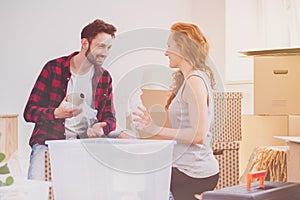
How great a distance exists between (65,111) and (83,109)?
0.28 feet

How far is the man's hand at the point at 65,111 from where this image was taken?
2.36 metres

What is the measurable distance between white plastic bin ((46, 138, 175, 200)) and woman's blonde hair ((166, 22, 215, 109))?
2.83ft

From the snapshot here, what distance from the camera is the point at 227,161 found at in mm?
2602

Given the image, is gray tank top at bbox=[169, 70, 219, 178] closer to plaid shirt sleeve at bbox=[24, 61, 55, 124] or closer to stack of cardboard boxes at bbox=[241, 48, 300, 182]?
stack of cardboard boxes at bbox=[241, 48, 300, 182]

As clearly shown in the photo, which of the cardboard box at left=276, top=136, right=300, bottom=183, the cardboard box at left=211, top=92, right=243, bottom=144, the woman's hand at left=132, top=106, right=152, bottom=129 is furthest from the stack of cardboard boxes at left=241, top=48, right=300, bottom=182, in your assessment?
the cardboard box at left=276, top=136, right=300, bottom=183

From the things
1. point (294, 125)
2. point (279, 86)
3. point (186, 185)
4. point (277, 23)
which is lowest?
point (186, 185)

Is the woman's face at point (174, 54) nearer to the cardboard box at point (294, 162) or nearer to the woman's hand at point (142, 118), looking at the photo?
the woman's hand at point (142, 118)

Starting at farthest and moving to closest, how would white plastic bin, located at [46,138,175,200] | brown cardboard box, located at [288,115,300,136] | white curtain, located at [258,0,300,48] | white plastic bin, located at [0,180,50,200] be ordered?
1. white curtain, located at [258,0,300,48]
2. brown cardboard box, located at [288,115,300,136]
3. white plastic bin, located at [46,138,175,200]
4. white plastic bin, located at [0,180,50,200]

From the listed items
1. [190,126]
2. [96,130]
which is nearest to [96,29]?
[96,130]

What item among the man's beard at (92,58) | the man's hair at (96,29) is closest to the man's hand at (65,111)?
the man's beard at (92,58)

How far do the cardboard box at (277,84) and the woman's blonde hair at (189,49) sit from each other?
30cm

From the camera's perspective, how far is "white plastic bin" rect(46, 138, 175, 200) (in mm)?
1355

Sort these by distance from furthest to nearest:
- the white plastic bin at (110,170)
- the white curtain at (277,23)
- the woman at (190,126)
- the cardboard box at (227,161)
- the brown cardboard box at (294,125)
Result: the white curtain at (277,23), the brown cardboard box at (294,125), the cardboard box at (227,161), the woman at (190,126), the white plastic bin at (110,170)

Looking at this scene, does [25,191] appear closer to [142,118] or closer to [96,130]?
[96,130]
